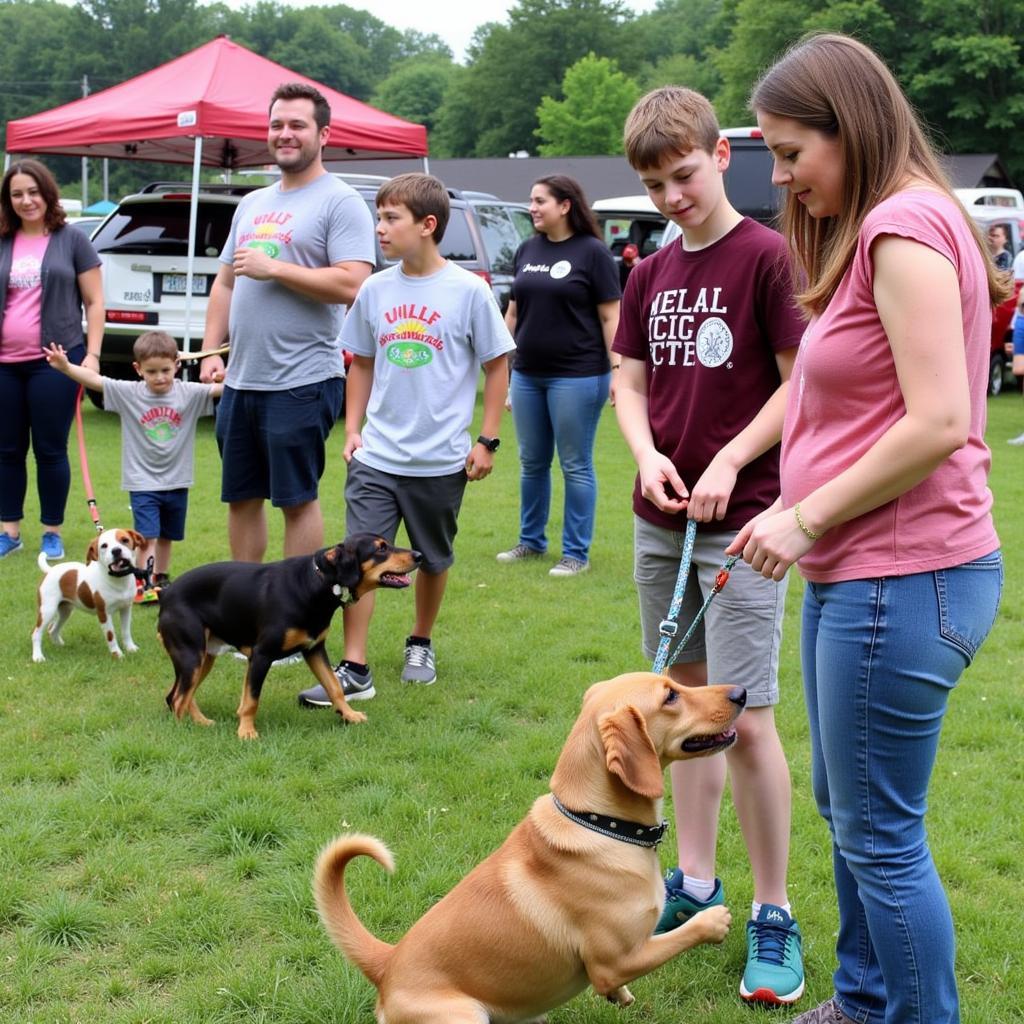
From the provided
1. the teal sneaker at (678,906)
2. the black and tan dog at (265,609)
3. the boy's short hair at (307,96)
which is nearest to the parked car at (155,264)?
the boy's short hair at (307,96)

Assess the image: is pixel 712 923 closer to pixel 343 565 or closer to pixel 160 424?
pixel 343 565

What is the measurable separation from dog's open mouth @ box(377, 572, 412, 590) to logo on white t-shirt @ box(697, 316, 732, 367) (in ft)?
7.02

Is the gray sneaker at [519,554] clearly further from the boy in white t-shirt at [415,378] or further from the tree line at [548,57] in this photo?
the tree line at [548,57]

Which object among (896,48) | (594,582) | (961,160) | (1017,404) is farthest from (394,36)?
(594,582)

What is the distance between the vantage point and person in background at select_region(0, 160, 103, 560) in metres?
7.59

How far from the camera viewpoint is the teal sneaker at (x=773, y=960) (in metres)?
3.12

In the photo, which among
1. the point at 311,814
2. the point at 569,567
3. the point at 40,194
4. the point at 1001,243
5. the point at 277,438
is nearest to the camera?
the point at 311,814

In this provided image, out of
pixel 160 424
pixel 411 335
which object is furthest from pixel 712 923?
pixel 160 424

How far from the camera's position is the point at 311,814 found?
421 centimetres

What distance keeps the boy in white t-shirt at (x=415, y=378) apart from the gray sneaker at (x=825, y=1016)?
9.46 ft

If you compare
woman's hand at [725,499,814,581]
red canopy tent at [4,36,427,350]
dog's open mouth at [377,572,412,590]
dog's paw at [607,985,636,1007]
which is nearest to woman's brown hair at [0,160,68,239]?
red canopy tent at [4,36,427,350]

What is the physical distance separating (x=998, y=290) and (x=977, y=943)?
1.98 meters

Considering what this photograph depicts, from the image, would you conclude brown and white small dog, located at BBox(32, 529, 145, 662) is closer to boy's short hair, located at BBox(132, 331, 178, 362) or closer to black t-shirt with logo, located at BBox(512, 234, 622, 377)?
boy's short hair, located at BBox(132, 331, 178, 362)

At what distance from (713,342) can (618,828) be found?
130cm
